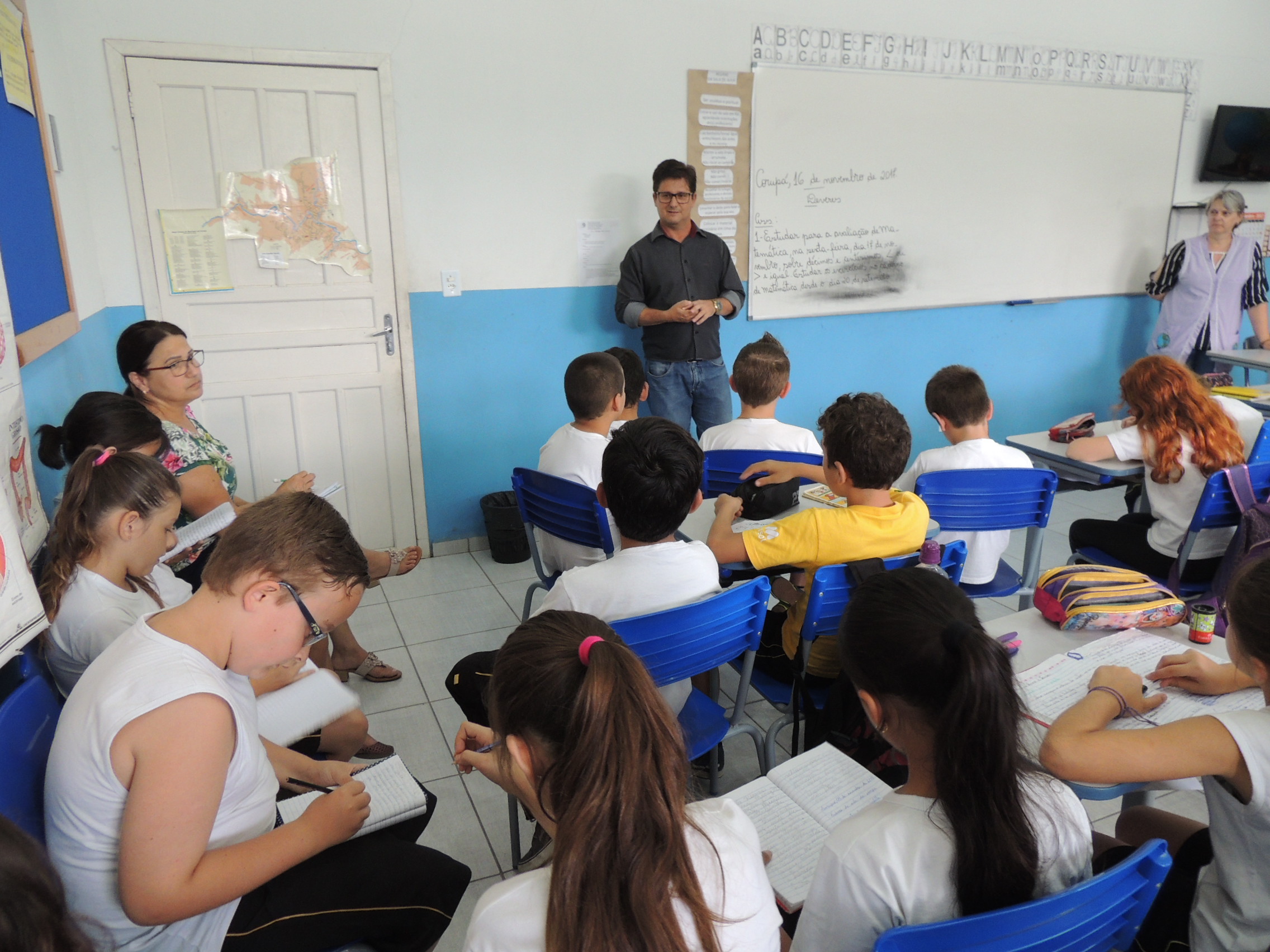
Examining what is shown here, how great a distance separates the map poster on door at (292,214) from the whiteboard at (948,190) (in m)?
2.00

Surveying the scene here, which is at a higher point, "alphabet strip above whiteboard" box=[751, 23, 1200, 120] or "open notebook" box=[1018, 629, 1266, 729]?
Answer: "alphabet strip above whiteboard" box=[751, 23, 1200, 120]

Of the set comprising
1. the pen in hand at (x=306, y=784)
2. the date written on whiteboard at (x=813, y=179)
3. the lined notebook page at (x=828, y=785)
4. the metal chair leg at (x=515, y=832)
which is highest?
the date written on whiteboard at (x=813, y=179)

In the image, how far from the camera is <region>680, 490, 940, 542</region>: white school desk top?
7.27ft

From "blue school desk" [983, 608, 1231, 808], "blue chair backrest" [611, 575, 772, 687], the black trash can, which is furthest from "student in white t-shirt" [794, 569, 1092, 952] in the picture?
the black trash can

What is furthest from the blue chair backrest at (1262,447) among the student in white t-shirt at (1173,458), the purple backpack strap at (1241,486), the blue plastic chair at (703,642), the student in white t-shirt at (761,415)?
the blue plastic chair at (703,642)

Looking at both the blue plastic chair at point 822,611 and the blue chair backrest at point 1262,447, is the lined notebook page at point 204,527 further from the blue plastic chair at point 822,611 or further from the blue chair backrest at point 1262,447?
the blue chair backrest at point 1262,447

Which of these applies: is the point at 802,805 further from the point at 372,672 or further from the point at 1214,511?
the point at 372,672

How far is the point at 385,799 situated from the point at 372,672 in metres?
1.56

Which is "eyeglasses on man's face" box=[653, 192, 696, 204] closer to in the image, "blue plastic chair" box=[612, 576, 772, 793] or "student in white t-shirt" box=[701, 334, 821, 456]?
"student in white t-shirt" box=[701, 334, 821, 456]

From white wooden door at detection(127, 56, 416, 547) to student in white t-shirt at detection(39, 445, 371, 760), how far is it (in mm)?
1983

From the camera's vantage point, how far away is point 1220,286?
491cm

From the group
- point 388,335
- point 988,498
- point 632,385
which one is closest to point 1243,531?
point 988,498

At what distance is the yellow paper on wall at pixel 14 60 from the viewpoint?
6.48ft

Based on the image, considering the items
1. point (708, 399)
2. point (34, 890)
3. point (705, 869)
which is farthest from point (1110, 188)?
point (34, 890)
